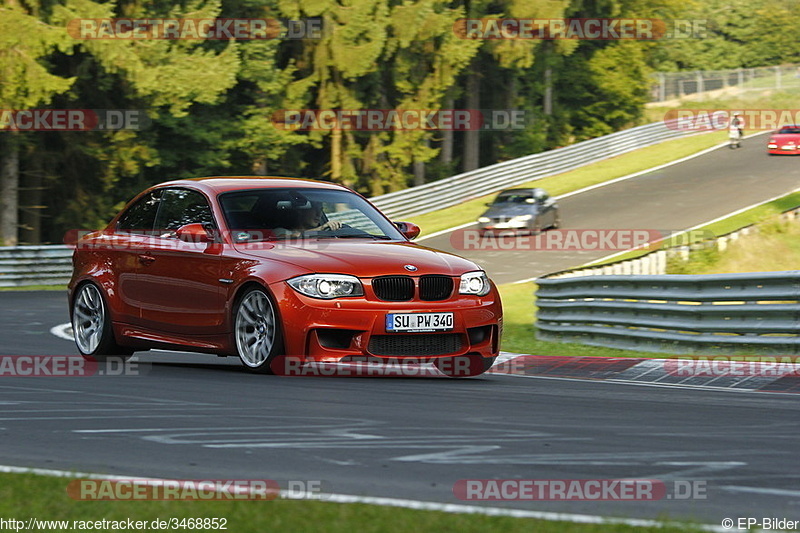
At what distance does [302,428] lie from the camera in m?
7.38

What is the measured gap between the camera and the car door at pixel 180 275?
1066 centimetres

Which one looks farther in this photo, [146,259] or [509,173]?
[509,173]

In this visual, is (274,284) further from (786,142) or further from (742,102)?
(742,102)

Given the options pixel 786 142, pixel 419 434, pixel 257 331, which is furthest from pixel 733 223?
pixel 419 434

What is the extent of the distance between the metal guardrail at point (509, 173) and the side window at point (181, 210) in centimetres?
2785

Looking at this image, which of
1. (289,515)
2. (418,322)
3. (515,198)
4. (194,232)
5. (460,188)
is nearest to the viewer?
(289,515)

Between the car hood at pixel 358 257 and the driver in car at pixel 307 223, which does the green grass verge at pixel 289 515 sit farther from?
the driver in car at pixel 307 223

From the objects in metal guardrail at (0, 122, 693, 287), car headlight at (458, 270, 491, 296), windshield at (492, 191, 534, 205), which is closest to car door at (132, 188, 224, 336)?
car headlight at (458, 270, 491, 296)

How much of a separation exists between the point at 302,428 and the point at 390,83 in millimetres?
46885

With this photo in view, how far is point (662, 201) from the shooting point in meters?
42.1

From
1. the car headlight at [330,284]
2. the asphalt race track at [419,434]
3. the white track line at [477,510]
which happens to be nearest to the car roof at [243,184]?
the car headlight at [330,284]

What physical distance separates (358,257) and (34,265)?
719 inches

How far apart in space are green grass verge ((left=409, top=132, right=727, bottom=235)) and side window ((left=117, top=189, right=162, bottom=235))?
89.1 ft

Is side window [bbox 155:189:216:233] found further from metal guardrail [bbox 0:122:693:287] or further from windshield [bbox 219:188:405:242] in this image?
metal guardrail [bbox 0:122:693:287]
